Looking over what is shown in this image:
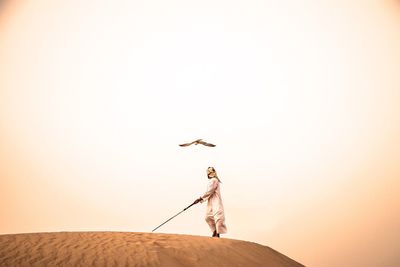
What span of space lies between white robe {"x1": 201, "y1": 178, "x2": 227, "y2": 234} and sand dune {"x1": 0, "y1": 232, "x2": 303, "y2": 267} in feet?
3.75

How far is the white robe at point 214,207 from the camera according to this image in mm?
11711

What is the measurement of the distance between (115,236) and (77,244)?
3.89 feet

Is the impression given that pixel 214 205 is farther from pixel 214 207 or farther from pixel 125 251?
pixel 125 251

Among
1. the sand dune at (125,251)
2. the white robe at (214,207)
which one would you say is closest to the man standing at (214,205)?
the white robe at (214,207)

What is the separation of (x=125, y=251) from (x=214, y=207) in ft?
12.5

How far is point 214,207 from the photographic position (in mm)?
11820

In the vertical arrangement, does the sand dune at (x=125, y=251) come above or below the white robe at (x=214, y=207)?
below

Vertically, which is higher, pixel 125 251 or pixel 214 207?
pixel 214 207

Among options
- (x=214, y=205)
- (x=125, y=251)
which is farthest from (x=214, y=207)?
(x=125, y=251)

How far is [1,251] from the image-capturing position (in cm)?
796

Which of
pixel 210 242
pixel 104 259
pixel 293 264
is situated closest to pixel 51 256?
pixel 104 259

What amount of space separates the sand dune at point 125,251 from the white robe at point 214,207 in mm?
1143

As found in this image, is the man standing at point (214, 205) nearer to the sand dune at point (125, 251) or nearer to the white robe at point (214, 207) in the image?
the white robe at point (214, 207)

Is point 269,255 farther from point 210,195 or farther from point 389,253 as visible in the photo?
point 389,253
